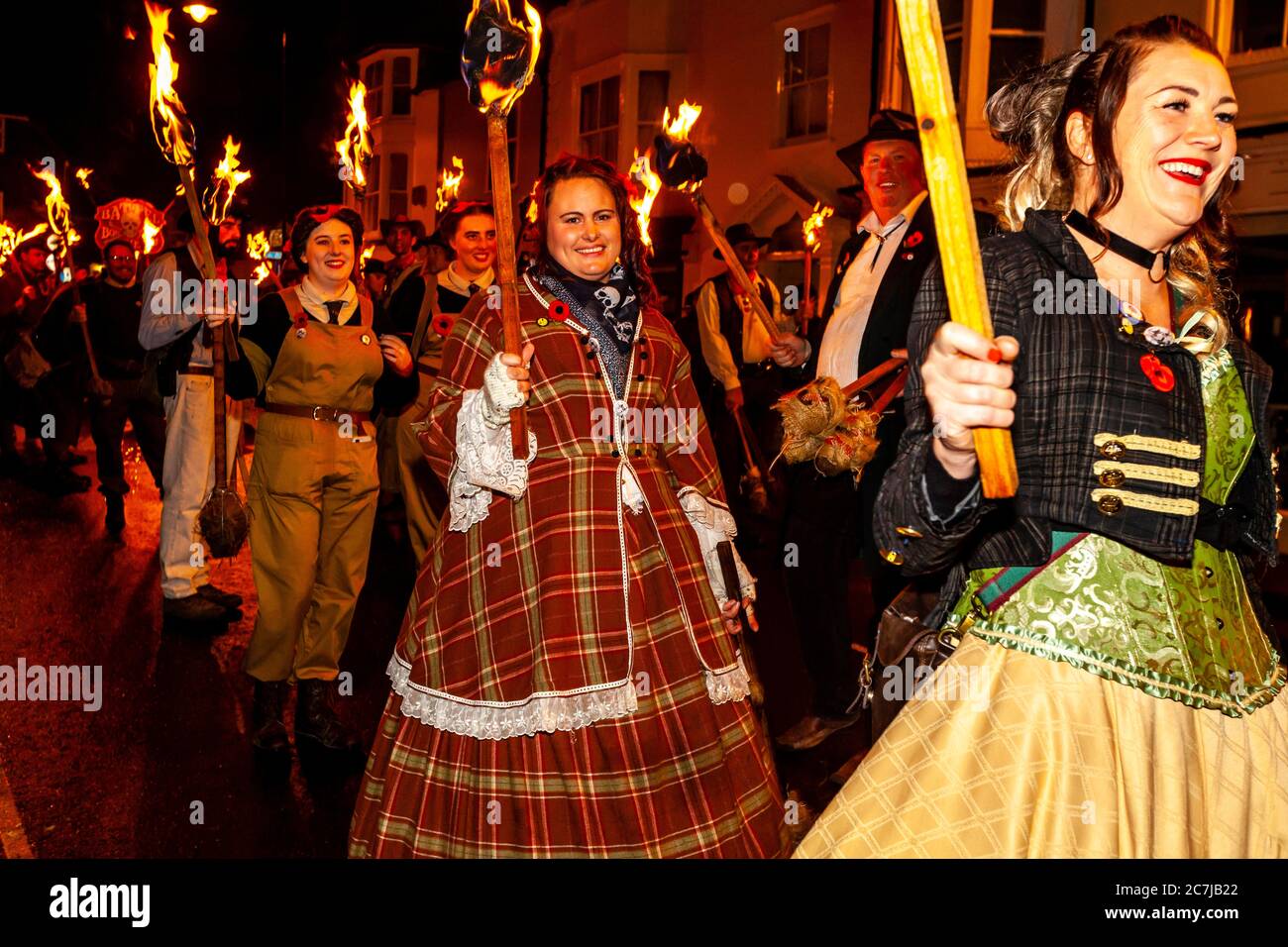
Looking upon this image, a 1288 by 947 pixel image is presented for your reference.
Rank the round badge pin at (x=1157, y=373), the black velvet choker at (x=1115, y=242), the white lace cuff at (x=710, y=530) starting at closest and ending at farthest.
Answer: the round badge pin at (x=1157, y=373), the black velvet choker at (x=1115, y=242), the white lace cuff at (x=710, y=530)

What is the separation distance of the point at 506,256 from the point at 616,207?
776 millimetres

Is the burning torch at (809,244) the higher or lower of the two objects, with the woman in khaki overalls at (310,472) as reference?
higher

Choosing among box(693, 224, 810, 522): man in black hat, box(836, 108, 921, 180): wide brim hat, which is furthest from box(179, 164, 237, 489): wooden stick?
box(693, 224, 810, 522): man in black hat

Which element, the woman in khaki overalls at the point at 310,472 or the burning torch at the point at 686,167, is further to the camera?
the woman in khaki overalls at the point at 310,472

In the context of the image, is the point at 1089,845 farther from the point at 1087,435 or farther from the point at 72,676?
the point at 72,676

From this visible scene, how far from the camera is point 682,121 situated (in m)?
5.90

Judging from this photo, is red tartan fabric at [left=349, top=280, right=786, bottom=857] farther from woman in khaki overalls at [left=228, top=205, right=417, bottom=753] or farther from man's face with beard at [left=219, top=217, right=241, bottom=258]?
man's face with beard at [left=219, top=217, right=241, bottom=258]

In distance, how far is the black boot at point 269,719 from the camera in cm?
581

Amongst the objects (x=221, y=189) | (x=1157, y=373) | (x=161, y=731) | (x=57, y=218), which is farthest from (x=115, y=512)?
(x=1157, y=373)

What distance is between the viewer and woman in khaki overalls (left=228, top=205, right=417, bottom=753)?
589 centimetres

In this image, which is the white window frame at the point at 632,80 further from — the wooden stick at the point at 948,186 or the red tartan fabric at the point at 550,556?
the wooden stick at the point at 948,186

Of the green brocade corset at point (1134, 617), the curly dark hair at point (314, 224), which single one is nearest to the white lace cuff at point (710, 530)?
the green brocade corset at point (1134, 617)

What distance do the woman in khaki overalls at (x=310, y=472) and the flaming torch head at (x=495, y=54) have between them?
2.28 meters

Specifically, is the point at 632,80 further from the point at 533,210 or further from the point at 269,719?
the point at 533,210
